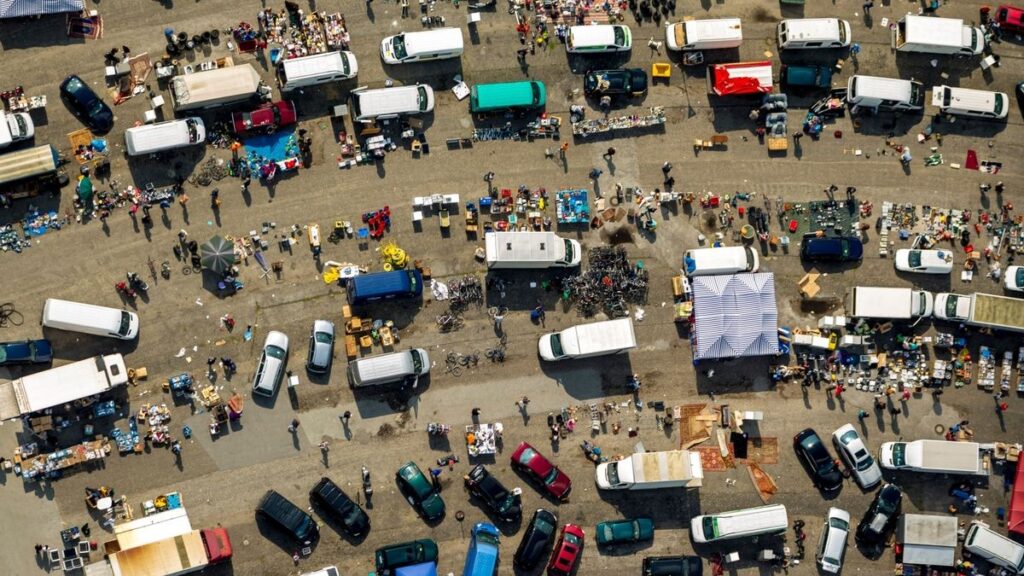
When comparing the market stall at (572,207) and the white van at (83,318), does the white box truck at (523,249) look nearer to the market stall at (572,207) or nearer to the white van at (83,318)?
the market stall at (572,207)

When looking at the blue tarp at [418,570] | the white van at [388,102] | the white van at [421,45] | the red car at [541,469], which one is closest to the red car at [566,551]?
the red car at [541,469]

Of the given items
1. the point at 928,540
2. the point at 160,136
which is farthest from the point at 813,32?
the point at 160,136

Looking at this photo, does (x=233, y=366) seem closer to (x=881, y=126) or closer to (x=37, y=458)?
(x=37, y=458)

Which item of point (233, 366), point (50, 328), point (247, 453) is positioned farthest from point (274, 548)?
point (50, 328)

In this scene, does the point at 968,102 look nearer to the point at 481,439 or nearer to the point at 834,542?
the point at 834,542

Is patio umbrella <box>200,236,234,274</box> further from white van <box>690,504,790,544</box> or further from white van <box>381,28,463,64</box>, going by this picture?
white van <box>690,504,790,544</box>

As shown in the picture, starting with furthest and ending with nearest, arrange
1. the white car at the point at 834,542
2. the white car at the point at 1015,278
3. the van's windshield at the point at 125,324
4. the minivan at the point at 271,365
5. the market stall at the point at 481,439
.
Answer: the white car at the point at 1015,278 < the white car at the point at 834,542 < the market stall at the point at 481,439 < the minivan at the point at 271,365 < the van's windshield at the point at 125,324
